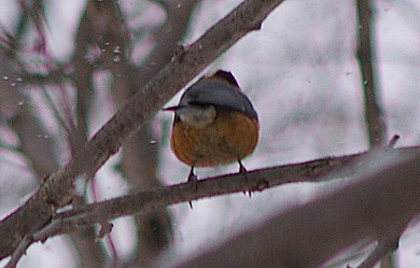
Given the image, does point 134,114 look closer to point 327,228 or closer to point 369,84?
point 369,84

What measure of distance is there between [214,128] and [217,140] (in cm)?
7

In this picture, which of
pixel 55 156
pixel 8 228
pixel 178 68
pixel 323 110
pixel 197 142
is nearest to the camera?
pixel 178 68

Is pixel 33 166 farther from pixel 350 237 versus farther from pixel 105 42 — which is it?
pixel 350 237

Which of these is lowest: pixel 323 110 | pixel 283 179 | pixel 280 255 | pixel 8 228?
pixel 323 110

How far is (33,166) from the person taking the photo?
12.2ft

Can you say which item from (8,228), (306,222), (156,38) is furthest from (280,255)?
(156,38)

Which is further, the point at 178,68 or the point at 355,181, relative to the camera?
the point at 178,68

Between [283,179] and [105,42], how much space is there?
193 cm

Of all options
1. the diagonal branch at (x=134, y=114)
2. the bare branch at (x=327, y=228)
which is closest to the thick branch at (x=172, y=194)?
the diagonal branch at (x=134, y=114)

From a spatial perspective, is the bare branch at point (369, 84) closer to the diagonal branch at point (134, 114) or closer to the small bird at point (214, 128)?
the diagonal branch at point (134, 114)

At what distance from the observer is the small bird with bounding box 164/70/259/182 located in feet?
9.94

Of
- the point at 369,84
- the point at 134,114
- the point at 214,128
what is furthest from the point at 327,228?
the point at 214,128

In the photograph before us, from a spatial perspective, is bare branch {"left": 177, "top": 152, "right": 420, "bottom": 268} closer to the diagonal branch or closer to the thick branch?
the diagonal branch

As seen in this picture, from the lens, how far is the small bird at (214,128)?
3029 mm
